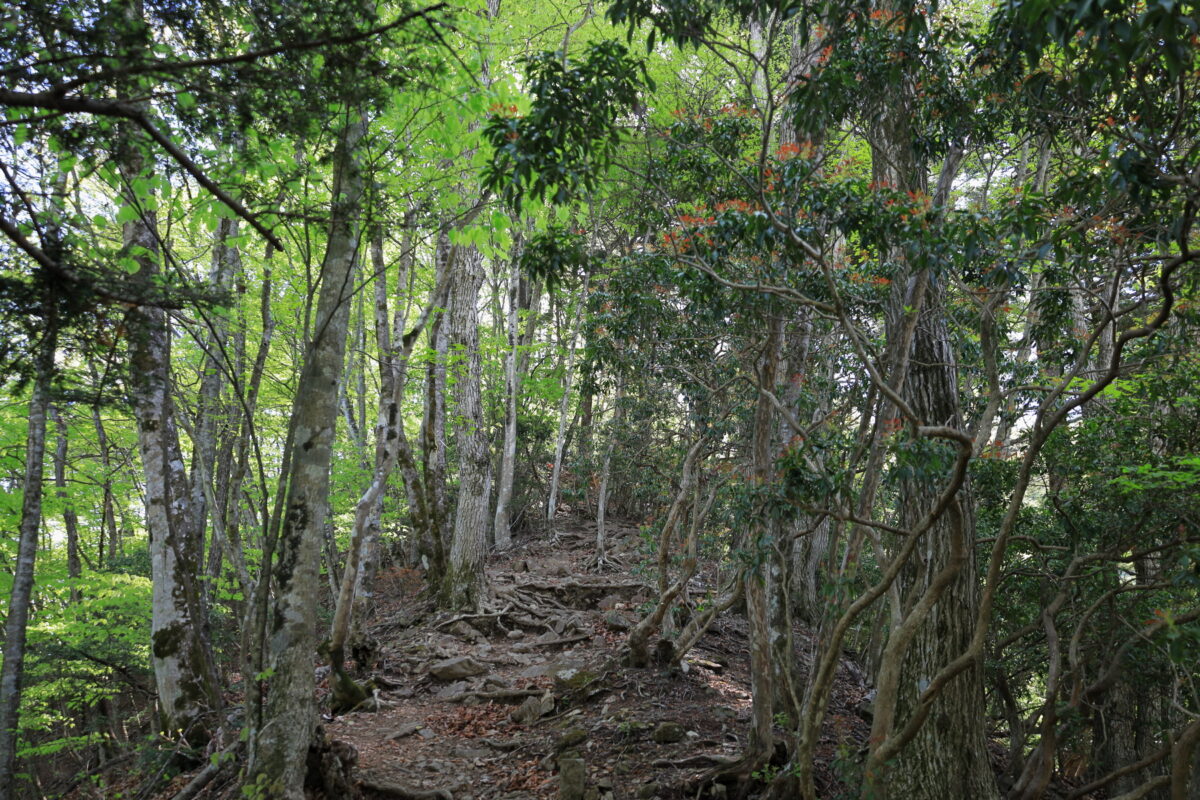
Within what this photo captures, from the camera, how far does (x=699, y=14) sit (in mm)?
4586

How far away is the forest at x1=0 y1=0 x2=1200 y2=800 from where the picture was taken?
3.15 meters

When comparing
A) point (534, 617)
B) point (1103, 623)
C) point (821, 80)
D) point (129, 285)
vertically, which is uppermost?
point (821, 80)

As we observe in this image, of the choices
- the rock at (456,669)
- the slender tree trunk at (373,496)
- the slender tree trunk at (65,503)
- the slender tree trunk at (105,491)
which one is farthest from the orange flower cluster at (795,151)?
the slender tree trunk at (65,503)

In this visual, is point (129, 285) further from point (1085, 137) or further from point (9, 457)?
point (9, 457)

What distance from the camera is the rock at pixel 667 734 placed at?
23.0 feet

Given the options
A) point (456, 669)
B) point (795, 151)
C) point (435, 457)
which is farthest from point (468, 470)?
point (795, 151)

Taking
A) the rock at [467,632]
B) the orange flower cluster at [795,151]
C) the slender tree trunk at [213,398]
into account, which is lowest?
the rock at [467,632]

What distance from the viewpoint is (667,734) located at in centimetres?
704

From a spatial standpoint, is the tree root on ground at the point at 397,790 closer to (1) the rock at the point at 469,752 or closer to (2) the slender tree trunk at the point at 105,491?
(1) the rock at the point at 469,752

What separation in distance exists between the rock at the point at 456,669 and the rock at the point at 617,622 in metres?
2.46

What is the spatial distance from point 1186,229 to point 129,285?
4.64m

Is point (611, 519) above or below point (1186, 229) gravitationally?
below

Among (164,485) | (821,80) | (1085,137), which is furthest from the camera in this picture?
A: (164,485)

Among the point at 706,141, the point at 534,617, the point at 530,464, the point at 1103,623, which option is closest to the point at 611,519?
the point at 530,464
